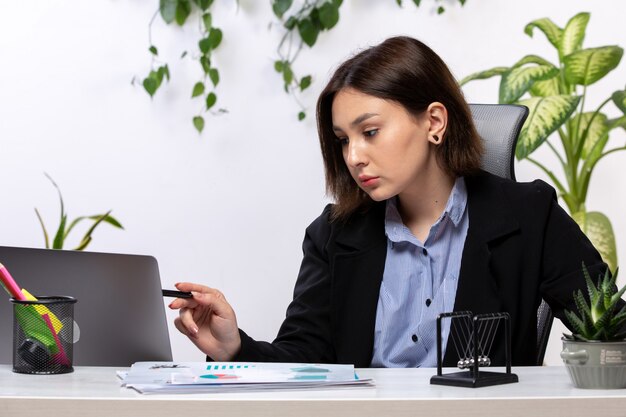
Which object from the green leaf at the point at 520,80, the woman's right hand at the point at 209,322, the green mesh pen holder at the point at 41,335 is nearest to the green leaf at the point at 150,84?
the green leaf at the point at 520,80

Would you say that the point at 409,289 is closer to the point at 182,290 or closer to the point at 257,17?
the point at 182,290

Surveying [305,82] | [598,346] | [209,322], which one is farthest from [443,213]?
[305,82]

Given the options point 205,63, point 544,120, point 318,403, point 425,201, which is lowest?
point 318,403

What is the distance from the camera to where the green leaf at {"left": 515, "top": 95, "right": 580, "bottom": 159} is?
91.5 inches

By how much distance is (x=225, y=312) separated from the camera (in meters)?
1.33

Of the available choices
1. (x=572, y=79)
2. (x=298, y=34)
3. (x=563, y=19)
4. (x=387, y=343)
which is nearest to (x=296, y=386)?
(x=387, y=343)

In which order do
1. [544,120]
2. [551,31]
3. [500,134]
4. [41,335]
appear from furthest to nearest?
[551,31]
[544,120]
[500,134]
[41,335]

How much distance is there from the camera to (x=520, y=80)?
2.43 meters

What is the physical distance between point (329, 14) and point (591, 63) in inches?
35.0

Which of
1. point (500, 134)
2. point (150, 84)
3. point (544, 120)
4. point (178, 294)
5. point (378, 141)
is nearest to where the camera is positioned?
point (178, 294)

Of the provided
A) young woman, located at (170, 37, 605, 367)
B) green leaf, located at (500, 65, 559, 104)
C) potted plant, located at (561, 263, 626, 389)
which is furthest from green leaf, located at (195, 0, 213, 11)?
potted plant, located at (561, 263, 626, 389)

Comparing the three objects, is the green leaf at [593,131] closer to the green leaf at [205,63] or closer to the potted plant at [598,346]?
the green leaf at [205,63]

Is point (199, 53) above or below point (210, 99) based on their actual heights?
above

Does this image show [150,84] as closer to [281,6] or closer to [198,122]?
[198,122]
